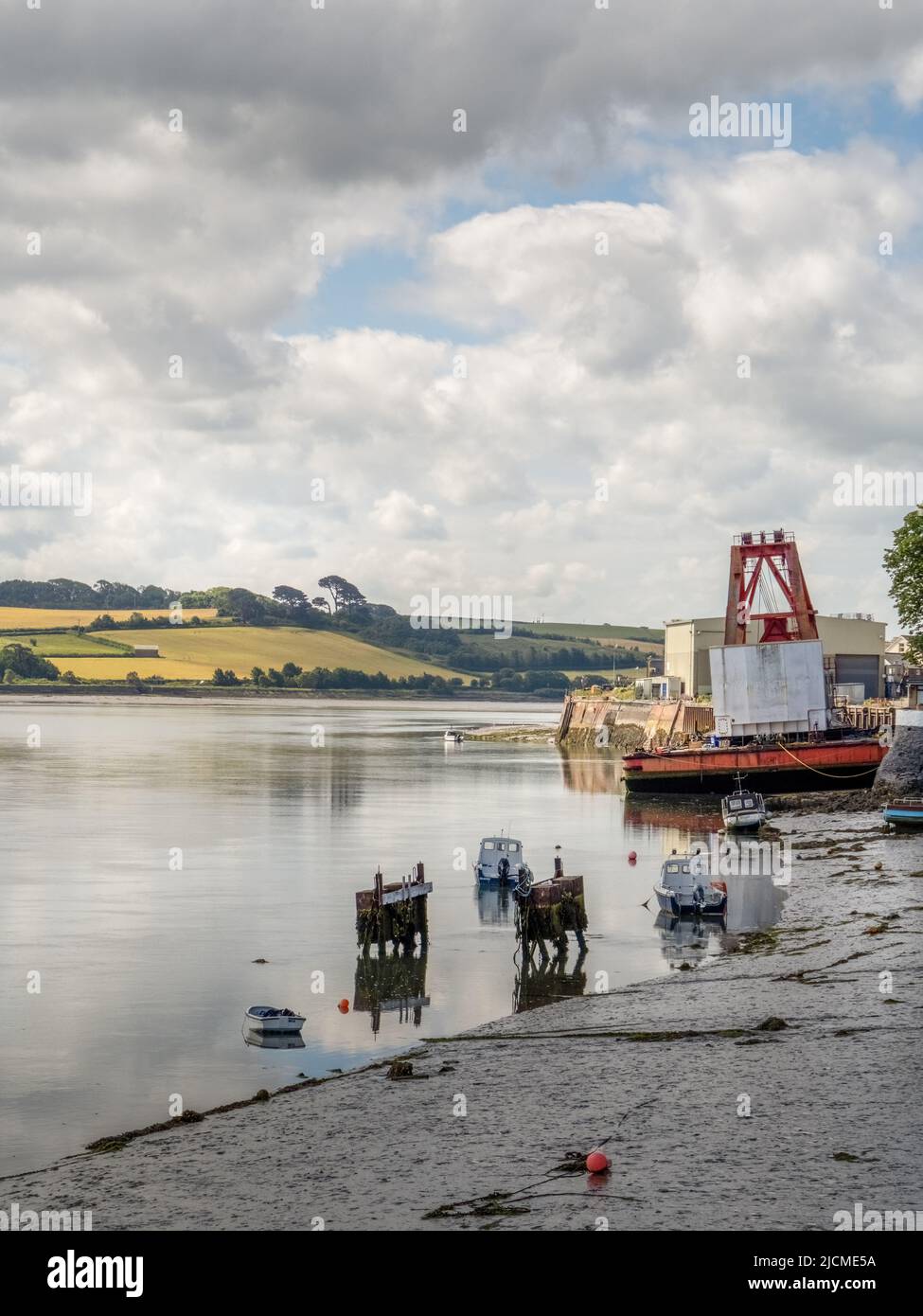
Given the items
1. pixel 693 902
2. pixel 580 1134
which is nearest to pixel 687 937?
pixel 693 902

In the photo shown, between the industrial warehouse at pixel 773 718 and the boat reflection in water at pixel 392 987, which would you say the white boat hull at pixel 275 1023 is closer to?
the boat reflection in water at pixel 392 987

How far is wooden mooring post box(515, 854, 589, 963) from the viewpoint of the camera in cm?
2966

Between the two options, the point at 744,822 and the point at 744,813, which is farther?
the point at 744,813

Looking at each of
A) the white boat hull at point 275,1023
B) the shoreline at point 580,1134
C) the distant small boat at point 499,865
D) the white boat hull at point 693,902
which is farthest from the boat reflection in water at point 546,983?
the distant small boat at point 499,865

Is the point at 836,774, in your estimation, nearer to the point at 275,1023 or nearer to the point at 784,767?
the point at 784,767

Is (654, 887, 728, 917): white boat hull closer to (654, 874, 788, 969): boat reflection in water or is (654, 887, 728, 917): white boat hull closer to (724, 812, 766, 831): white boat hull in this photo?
(654, 874, 788, 969): boat reflection in water

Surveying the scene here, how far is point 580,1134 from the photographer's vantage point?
1533cm

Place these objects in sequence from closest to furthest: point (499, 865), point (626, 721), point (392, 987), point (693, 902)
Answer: point (392, 987), point (693, 902), point (499, 865), point (626, 721)

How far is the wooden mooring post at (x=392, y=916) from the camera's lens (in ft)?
98.3

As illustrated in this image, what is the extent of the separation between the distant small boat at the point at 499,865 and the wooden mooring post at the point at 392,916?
8912mm

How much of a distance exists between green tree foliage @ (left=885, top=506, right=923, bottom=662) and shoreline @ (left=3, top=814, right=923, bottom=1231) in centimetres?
4706

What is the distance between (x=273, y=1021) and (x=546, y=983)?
6.96 metres

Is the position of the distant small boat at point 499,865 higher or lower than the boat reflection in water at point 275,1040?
higher
